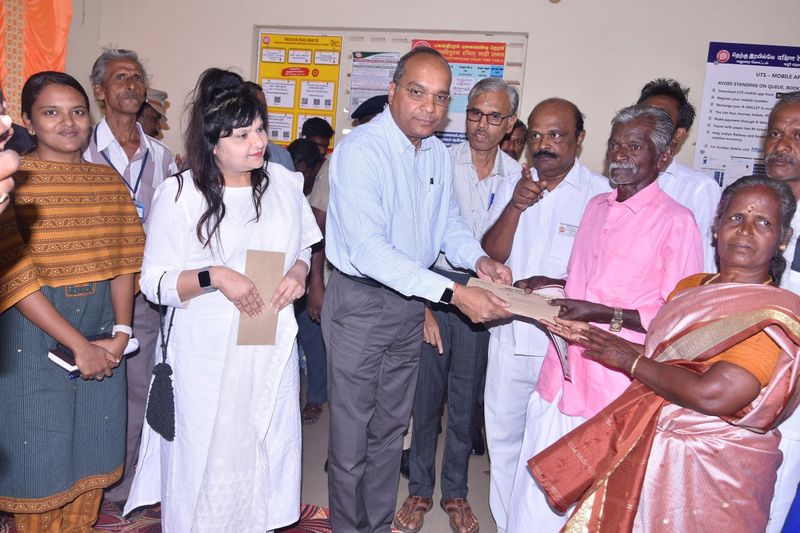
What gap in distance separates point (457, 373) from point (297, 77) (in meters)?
3.71

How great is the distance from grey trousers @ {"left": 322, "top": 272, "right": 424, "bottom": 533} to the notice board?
3.22 m

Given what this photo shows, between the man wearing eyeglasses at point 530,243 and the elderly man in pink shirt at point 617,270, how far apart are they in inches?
9.5

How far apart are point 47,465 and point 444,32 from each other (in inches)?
180

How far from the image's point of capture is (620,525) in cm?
190

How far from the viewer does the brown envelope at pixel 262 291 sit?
229cm

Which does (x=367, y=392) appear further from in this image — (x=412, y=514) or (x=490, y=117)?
(x=490, y=117)

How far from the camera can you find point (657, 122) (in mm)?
2344

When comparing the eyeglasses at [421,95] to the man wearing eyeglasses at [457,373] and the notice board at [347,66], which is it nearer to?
the man wearing eyeglasses at [457,373]

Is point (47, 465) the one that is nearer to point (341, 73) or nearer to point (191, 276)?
point (191, 276)

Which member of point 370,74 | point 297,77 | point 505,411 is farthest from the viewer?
point 297,77

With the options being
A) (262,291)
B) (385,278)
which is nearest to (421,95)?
(385,278)

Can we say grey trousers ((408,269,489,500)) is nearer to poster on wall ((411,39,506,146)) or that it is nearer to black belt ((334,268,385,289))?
black belt ((334,268,385,289))

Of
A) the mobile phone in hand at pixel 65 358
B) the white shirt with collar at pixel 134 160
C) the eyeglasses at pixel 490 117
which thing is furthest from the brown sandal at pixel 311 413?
the eyeglasses at pixel 490 117

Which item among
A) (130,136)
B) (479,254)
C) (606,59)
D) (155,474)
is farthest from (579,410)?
(606,59)
